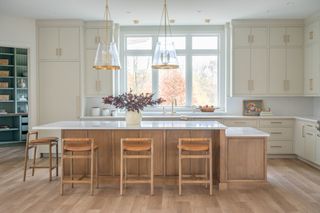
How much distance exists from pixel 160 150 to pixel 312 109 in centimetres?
427

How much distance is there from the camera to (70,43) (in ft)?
22.6

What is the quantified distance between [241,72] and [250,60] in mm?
322

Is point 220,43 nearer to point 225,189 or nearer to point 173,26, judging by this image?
point 173,26

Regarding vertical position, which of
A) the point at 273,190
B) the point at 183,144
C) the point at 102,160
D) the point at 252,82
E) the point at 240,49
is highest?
the point at 240,49

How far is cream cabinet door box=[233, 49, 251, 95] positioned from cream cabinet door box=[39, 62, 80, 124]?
342 cm

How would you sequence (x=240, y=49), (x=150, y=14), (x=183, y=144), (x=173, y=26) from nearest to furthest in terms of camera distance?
(x=183, y=144), (x=150, y=14), (x=240, y=49), (x=173, y=26)

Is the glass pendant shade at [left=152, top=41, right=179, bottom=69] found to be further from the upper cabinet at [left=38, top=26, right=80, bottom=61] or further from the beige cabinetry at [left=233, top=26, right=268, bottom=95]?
the upper cabinet at [left=38, top=26, right=80, bottom=61]

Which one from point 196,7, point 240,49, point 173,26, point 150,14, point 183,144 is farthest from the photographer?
point 173,26

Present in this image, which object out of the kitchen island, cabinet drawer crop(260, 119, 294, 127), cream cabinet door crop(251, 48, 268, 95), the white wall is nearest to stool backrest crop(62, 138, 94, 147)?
the kitchen island

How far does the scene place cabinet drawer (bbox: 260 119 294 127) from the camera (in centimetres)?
665

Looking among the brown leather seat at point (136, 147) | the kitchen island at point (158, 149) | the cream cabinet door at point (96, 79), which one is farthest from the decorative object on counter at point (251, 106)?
the brown leather seat at point (136, 147)

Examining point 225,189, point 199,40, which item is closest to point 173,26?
point 199,40

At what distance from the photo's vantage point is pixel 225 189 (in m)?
4.52

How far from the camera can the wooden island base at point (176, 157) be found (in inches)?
180
